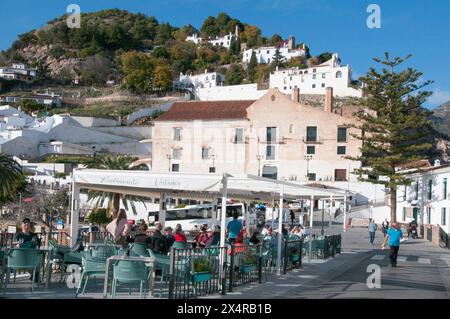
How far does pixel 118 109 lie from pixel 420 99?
7056 centimetres

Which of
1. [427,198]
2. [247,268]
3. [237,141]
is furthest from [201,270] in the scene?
[237,141]

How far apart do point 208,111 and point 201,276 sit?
5464cm

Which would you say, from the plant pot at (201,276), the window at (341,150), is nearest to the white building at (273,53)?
the window at (341,150)

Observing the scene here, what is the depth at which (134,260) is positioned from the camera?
9.91 m

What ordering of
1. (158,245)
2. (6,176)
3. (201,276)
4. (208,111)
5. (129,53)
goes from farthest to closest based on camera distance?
(129,53)
(208,111)
(6,176)
(158,245)
(201,276)

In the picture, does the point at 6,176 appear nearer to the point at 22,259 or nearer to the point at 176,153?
the point at 22,259

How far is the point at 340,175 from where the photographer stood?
2292 inches

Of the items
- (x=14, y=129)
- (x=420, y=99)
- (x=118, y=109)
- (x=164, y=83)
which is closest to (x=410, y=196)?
(x=420, y=99)

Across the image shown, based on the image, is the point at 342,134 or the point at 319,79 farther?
the point at 319,79

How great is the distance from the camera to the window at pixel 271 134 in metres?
60.5

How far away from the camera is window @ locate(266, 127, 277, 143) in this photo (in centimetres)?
6053

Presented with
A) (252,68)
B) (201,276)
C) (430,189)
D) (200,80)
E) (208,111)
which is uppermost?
(252,68)

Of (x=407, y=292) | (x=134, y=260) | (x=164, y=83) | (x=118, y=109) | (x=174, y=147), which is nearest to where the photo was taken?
(x=134, y=260)
